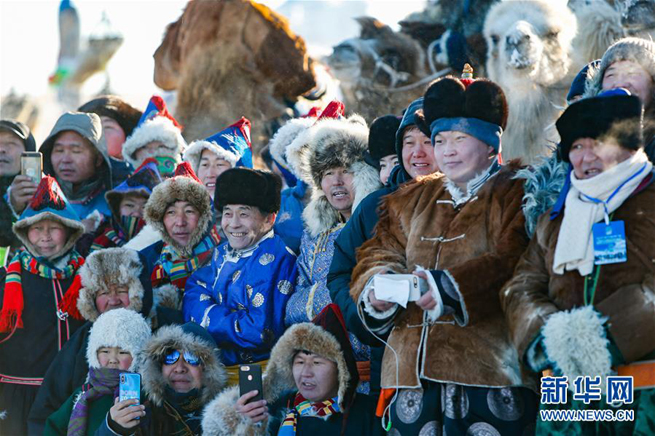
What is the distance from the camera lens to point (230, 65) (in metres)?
9.25

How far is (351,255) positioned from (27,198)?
9.16 feet

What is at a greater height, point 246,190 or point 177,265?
point 246,190

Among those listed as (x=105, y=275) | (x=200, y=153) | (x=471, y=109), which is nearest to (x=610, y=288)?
(x=471, y=109)

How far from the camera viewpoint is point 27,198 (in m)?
6.38

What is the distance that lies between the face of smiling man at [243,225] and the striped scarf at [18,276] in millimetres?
1066

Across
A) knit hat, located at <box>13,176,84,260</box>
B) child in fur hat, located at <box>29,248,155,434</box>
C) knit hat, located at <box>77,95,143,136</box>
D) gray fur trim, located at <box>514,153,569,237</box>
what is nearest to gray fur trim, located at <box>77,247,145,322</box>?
child in fur hat, located at <box>29,248,155,434</box>

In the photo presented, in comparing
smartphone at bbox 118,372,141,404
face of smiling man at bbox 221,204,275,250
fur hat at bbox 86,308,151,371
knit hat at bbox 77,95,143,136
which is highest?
knit hat at bbox 77,95,143,136

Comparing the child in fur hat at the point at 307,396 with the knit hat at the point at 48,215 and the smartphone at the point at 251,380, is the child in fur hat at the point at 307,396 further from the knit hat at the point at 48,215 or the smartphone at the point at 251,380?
the knit hat at the point at 48,215

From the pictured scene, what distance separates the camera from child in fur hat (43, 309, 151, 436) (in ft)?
16.5

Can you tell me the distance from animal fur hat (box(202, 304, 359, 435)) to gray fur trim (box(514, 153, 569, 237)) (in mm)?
1212

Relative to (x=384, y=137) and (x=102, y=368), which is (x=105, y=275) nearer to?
(x=102, y=368)

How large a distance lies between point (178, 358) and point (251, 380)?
0.60 meters

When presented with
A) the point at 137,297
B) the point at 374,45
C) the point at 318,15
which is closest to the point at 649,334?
the point at 137,297

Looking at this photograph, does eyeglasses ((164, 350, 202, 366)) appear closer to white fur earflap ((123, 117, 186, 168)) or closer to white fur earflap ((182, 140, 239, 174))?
white fur earflap ((182, 140, 239, 174))
